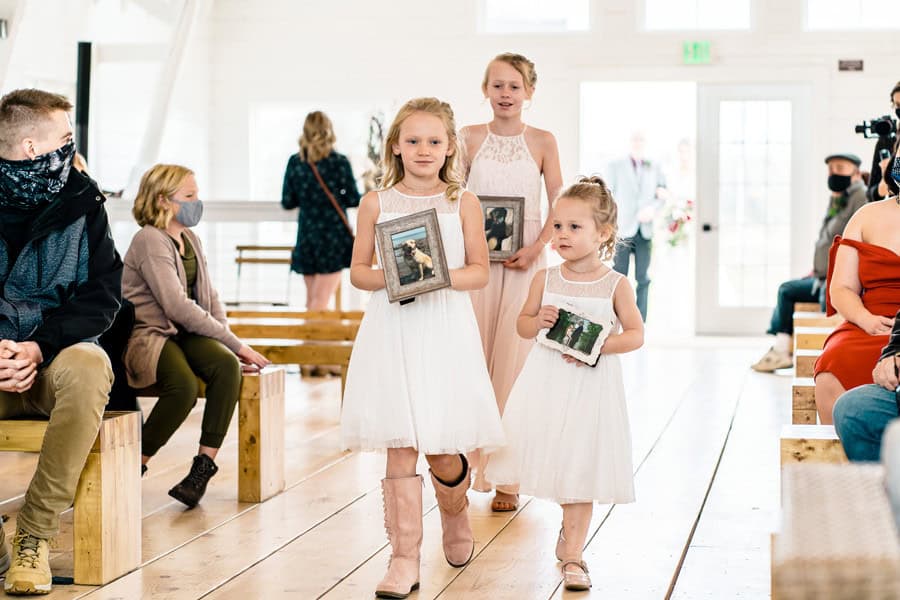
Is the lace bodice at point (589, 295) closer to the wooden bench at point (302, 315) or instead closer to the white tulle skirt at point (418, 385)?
the white tulle skirt at point (418, 385)

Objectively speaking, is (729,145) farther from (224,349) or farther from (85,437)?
(85,437)

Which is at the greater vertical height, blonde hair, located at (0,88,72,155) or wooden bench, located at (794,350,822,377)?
blonde hair, located at (0,88,72,155)

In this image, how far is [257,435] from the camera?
13.1ft

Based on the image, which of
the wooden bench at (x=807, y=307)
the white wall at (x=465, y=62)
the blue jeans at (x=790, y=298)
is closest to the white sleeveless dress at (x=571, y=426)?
the wooden bench at (x=807, y=307)

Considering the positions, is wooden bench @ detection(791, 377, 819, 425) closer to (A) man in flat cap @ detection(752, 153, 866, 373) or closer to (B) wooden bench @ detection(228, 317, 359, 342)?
(B) wooden bench @ detection(228, 317, 359, 342)

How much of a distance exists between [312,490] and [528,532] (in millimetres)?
929

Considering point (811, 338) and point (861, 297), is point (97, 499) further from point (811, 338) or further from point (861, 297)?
point (811, 338)

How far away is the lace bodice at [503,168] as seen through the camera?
3.83 m

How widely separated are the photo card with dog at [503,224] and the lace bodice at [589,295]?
662mm

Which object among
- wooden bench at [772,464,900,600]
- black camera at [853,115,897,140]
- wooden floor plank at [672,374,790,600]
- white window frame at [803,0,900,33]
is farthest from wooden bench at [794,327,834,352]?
white window frame at [803,0,900,33]

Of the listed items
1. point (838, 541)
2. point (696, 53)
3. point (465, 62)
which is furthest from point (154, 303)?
point (696, 53)

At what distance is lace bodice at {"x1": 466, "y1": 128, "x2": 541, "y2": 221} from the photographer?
3.83 metres

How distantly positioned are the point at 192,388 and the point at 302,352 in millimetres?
1023

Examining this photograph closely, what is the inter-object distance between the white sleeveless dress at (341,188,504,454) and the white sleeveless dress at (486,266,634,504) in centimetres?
10
